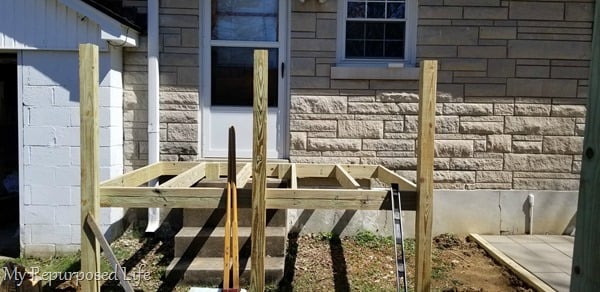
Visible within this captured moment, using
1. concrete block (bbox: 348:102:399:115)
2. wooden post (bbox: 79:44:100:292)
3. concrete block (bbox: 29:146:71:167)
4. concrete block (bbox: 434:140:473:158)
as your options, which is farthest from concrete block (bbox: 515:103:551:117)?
concrete block (bbox: 29:146:71:167)

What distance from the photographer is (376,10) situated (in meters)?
5.25

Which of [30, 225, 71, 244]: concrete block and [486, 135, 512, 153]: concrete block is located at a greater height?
[486, 135, 512, 153]: concrete block

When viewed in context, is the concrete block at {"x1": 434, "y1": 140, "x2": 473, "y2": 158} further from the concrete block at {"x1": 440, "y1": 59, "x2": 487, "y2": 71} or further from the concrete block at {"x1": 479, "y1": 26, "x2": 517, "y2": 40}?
the concrete block at {"x1": 479, "y1": 26, "x2": 517, "y2": 40}

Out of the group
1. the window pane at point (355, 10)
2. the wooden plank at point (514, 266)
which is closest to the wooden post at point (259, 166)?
the wooden plank at point (514, 266)

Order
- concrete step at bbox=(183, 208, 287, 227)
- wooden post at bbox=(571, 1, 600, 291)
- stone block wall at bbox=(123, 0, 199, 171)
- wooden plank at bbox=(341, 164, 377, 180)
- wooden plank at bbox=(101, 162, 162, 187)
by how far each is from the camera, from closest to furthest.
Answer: wooden post at bbox=(571, 1, 600, 291)
wooden plank at bbox=(101, 162, 162, 187)
concrete step at bbox=(183, 208, 287, 227)
wooden plank at bbox=(341, 164, 377, 180)
stone block wall at bbox=(123, 0, 199, 171)

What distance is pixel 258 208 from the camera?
3.13m

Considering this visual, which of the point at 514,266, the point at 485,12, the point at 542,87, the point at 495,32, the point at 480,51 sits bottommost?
the point at 514,266

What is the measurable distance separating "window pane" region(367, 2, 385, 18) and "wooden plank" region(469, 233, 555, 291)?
9.61ft

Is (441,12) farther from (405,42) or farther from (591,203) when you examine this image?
(591,203)

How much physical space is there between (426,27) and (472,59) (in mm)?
675

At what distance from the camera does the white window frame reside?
5.18m

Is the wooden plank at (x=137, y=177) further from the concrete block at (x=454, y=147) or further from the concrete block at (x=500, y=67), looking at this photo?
the concrete block at (x=500, y=67)

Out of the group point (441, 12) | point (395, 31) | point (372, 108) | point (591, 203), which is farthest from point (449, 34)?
point (591, 203)

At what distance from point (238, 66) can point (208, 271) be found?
255 centimetres
